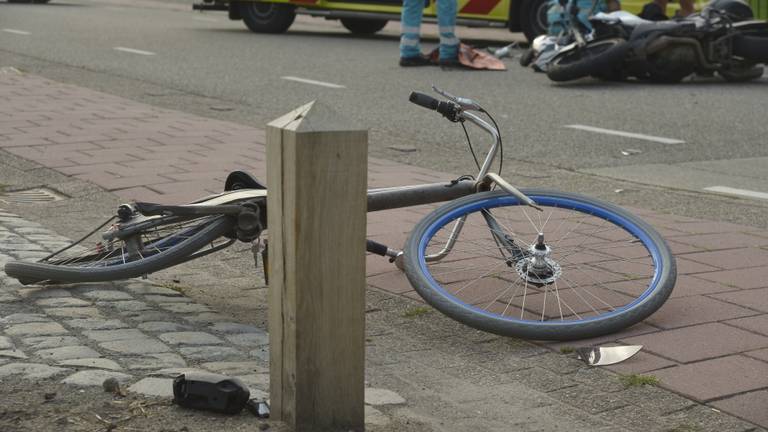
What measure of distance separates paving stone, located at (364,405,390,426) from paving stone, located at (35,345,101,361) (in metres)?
0.86

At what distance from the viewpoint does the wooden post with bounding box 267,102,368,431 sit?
2834 millimetres

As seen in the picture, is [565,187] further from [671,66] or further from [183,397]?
[671,66]

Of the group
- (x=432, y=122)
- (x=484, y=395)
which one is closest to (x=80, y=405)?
(x=484, y=395)

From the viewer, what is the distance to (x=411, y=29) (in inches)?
522

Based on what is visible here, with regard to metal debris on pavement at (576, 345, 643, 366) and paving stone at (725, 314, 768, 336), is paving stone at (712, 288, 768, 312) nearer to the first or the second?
paving stone at (725, 314, 768, 336)

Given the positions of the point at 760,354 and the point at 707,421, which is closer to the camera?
the point at 707,421

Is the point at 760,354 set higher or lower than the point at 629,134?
higher

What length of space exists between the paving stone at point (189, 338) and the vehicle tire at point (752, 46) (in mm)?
9028

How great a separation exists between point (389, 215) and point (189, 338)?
6.79ft

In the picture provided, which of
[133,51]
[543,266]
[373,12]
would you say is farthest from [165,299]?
[373,12]

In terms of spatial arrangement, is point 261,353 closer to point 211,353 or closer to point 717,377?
point 211,353

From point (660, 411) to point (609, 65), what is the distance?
8.42 metres

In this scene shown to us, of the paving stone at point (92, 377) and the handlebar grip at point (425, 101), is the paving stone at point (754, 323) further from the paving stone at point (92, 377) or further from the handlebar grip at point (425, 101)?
the paving stone at point (92, 377)

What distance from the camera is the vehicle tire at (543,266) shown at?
12.7 ft
